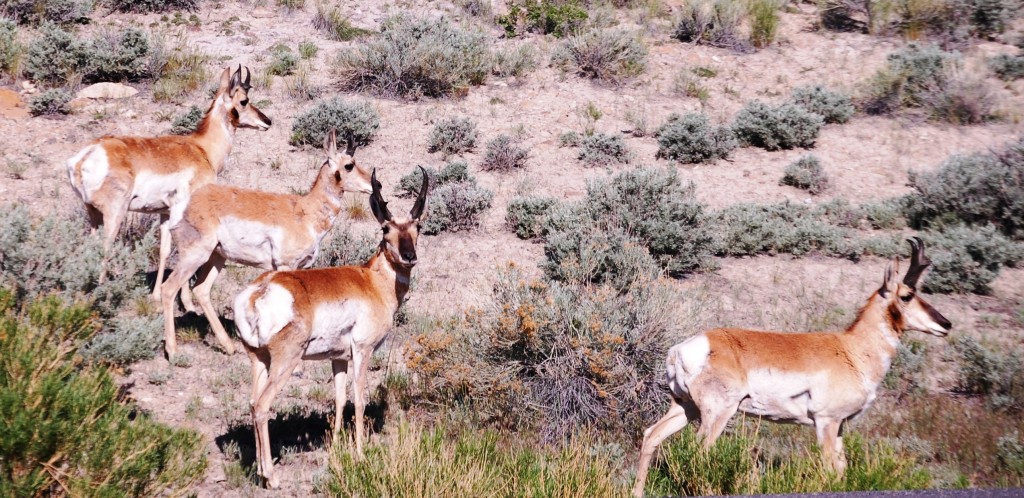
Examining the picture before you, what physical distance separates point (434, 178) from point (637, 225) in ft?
12.0

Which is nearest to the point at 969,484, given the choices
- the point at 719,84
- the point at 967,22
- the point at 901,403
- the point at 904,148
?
the point at 901,403

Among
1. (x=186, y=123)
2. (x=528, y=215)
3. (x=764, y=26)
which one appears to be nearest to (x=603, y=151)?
(x=528, y=215)

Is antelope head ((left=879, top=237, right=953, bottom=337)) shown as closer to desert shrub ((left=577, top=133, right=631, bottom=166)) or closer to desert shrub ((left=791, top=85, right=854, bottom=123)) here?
desert shrub ((left=577, top=133, right=631, bottom=166))

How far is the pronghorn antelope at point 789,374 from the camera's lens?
6.83 m

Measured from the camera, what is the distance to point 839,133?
1777cm

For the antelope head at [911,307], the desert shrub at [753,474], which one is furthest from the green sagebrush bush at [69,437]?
the antelope head at [911,307]

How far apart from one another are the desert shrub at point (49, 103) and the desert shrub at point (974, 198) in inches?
575

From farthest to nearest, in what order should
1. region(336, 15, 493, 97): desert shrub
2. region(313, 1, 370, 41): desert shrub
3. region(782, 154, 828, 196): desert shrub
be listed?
1. region(313, 1, 370, 41): desert shrub
2. region(336, 15, 493, 97): desert shrub
3. region(782, 154, 828, 196): desert shrub

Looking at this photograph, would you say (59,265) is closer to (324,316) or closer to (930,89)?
(324,316)

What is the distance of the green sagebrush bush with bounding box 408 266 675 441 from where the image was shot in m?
8.41

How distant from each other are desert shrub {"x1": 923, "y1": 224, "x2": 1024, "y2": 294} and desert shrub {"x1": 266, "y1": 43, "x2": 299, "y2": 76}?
12.5 meters

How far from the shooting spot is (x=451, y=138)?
16281mm

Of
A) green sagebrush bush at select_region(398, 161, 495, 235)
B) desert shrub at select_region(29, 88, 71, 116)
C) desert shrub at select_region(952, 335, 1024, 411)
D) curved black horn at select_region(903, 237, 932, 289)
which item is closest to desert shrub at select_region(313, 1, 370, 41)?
desert shrub at select_region(29, 88, 71, 116)

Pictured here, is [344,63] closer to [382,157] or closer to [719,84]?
[382,157]
